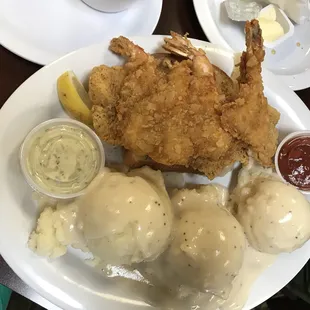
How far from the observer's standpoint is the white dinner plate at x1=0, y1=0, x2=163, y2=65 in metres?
1.51

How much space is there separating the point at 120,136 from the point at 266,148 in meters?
0.43

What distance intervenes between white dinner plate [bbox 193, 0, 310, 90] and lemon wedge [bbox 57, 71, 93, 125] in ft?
Answer: 1.61

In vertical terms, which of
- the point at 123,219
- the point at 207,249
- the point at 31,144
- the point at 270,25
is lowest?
the point at 207,249

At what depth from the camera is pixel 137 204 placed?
1369mm

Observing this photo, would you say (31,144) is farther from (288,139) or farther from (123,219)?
(288,139)

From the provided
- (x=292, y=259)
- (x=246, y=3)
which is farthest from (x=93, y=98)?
(x=292, y=259)

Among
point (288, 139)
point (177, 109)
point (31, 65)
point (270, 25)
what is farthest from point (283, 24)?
point (31, 65)

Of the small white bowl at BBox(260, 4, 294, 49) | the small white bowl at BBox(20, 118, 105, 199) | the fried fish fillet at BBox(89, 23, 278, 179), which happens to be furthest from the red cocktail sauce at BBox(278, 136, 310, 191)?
the small white bowl at BBox(20, 118, 105, 199)

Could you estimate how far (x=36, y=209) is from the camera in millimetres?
1470

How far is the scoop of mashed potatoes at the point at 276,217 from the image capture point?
1.50 m

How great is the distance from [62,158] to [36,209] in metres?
0.19

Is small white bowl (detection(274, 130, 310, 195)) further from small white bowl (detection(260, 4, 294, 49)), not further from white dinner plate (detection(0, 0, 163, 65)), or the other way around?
white dinner plate (detection(0, 0, 163, 65))

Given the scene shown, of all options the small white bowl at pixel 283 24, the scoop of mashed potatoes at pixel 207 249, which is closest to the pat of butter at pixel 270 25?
the small white bowl at pixel 283 24

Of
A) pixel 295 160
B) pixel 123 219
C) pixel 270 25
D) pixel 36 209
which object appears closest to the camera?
pixel 123 219
